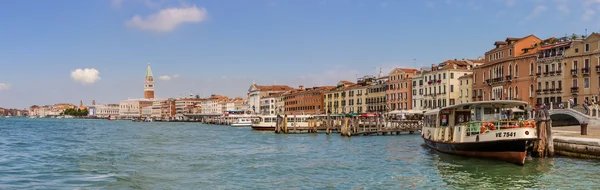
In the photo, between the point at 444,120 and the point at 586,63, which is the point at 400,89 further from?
the point at 444,120

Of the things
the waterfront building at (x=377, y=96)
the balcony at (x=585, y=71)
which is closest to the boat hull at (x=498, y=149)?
the balcony at (x=585, y=71)

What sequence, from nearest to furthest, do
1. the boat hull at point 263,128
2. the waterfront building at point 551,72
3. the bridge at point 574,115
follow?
1. the bridge at point 574,115
2. the waterfront building at point 551,72
3. the boat hull at point 263,128

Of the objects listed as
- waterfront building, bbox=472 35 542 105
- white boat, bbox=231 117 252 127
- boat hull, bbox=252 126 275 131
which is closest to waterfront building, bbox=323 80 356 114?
white boat, bbox=231 117 252 127

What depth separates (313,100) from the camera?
318ft

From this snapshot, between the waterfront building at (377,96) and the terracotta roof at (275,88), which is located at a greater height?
the terracotta roof at (275,88)

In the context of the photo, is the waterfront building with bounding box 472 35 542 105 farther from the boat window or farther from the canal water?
the canal water

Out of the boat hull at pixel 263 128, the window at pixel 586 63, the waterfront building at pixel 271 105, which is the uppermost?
the window at pixel 586 63

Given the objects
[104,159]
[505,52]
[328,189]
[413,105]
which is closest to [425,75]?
[413,105]

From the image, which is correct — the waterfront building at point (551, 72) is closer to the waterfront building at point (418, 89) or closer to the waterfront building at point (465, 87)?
the waterfront building at point (465, 87)

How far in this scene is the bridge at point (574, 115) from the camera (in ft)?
111

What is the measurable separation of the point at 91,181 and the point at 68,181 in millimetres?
725

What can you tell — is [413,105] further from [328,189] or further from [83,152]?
[328,189]

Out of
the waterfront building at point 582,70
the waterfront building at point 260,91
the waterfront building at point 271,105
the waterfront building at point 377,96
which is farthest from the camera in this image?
the waterfront building at point 260,91

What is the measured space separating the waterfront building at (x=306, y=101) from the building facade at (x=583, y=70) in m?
53.4
